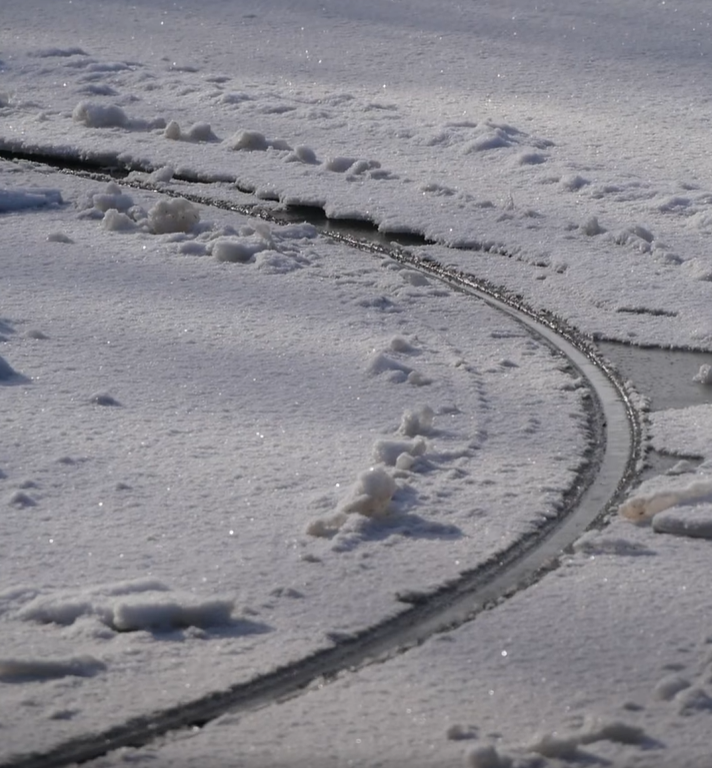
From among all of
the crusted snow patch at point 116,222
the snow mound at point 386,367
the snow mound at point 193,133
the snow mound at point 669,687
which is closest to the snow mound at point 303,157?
the snow mound at point 193,133

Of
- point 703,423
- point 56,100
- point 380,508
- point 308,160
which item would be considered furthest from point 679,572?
point 56,100

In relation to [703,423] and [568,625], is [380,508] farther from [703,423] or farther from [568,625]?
[703,423]

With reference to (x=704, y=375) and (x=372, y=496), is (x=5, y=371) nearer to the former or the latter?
(x=372, y=496)

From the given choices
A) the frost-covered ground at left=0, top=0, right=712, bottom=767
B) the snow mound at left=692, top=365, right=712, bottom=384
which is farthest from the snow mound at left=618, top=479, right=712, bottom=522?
the snow mound at left=692, top=365, right=712, bottom=384

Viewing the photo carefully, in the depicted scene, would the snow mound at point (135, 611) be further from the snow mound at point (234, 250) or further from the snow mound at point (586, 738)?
the snow mound at point (234, 250)

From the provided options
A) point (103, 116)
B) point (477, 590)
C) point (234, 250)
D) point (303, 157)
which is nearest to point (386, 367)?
point (234, 250)
